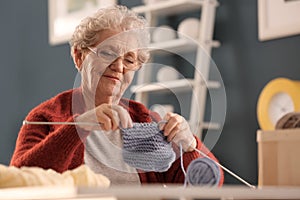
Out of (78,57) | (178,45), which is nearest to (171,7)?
(178,45)

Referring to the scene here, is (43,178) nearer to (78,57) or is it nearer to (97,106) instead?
(97,106)

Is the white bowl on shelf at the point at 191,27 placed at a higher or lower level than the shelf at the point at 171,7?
lower

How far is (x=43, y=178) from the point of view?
1.11 m

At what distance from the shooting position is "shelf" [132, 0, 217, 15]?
10.6 feet

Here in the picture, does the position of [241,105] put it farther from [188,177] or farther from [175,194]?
[175,194]

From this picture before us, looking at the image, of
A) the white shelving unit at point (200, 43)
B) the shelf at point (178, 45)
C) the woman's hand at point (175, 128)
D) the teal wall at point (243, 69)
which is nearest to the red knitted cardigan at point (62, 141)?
the woman's hand at point (175, 128)

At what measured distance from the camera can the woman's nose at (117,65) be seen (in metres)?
1.77

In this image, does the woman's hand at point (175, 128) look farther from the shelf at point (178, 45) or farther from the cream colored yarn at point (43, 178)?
the shelf at point (178, 45)

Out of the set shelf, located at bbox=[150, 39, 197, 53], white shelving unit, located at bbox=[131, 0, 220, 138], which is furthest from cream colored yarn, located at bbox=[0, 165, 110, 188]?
Answer: white shelving unit, located at bbox=[131, 0, 220, 138]

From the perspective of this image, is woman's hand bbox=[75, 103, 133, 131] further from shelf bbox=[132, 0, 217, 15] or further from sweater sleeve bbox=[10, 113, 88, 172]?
shelf bbox=[132, 0, 217, 15]

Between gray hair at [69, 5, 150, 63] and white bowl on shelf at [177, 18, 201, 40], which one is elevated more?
white bowl on shelf at [177, 18, 201, 40]

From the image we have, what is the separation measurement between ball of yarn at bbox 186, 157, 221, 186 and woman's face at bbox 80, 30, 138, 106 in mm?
589

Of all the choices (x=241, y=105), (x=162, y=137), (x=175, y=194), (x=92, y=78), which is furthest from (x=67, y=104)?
(x=241, y=105)

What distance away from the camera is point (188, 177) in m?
1.26
